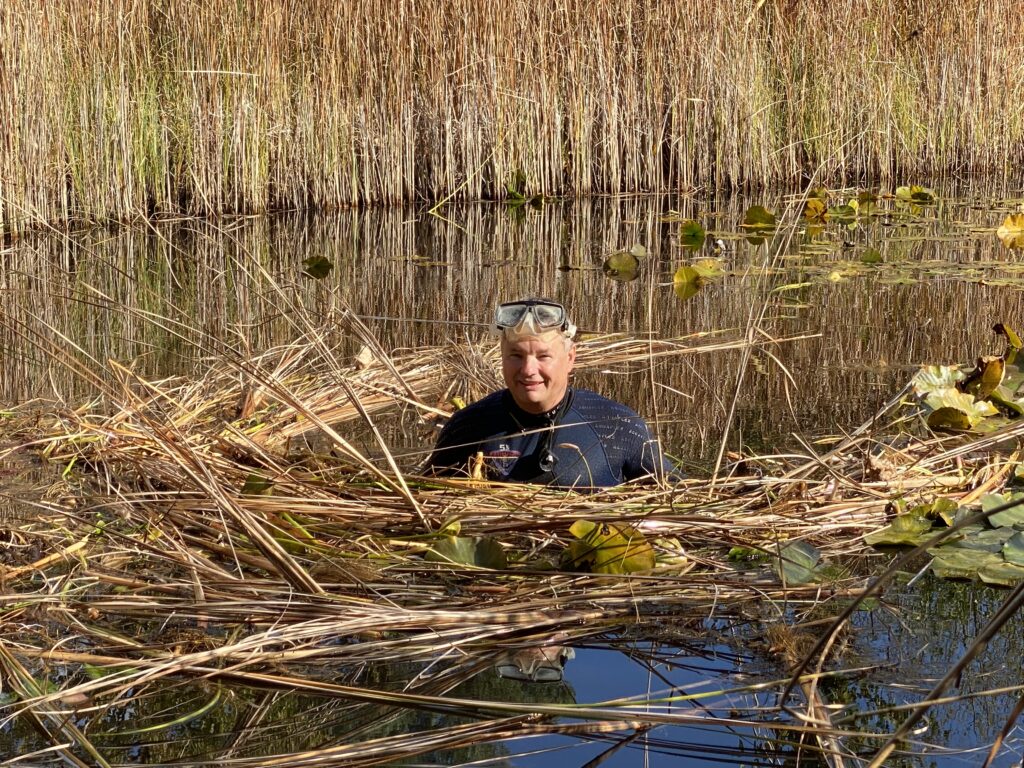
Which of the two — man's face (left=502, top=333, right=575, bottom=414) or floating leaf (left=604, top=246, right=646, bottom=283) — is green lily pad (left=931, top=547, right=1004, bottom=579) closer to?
man's face (left=502, top=333, right=575, bottom=414)

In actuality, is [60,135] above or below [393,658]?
above

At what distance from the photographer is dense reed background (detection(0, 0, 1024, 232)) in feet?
30.3

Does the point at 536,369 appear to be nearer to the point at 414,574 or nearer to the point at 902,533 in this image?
the point at 414,574

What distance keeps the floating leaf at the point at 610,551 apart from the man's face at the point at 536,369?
2.95ft

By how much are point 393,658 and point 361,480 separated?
1166mm

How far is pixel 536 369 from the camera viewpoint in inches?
151

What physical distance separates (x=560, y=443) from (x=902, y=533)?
3.32 ft

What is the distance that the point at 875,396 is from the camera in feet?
16.7

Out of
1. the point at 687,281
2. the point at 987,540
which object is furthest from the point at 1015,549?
the point at 687,281

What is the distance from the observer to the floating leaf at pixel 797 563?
9.76ft

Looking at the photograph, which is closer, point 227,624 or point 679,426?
point 227,624

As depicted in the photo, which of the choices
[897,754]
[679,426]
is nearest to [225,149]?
[679,426]

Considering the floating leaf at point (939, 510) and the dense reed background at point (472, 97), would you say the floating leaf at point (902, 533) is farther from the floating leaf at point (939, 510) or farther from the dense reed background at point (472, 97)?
the dense reed background at point (472, 97)

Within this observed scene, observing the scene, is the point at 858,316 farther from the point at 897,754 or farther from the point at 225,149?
the point at 225,149
